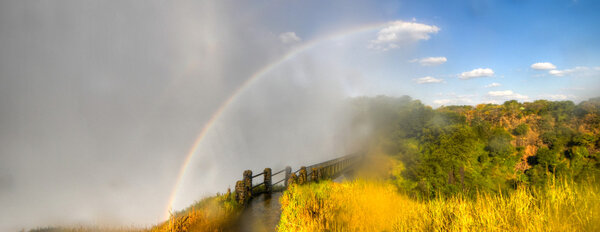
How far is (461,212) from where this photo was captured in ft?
14.5

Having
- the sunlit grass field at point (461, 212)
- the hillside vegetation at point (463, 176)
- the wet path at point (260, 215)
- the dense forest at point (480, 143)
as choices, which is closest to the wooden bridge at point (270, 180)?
the wet path at point (260, 215)

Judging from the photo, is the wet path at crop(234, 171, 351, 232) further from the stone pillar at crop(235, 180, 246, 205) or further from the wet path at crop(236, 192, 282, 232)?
the stone pillar at crop(235, 180, 246, 205)

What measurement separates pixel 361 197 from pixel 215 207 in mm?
4945

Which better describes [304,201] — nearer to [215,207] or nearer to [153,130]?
[215,207]

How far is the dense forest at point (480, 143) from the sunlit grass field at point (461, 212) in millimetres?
9802

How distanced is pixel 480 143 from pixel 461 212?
104 ft

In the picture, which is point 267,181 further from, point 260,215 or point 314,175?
point 260,215

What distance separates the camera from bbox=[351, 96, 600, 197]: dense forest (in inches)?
824

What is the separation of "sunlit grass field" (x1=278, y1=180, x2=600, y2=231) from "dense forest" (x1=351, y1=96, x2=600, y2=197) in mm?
9802

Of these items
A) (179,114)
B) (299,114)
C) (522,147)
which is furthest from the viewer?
(299,114)

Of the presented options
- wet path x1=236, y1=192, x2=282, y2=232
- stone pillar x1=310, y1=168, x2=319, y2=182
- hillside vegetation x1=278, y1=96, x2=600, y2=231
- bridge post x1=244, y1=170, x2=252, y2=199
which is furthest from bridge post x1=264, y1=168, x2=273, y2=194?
stone pillar x1=310, y1=168, x2=319, y2=182

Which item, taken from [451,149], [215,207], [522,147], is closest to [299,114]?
[522,147]

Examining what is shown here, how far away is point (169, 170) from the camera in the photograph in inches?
4377

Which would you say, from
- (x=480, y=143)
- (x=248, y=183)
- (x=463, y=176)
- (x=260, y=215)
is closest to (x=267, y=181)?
(x=248, y=183)
